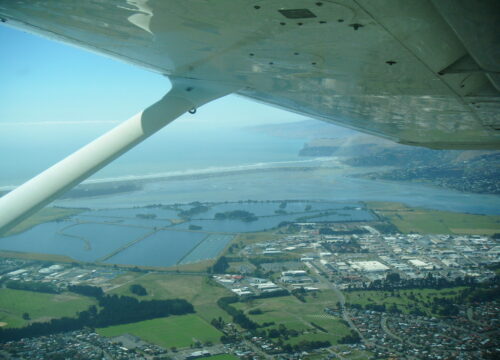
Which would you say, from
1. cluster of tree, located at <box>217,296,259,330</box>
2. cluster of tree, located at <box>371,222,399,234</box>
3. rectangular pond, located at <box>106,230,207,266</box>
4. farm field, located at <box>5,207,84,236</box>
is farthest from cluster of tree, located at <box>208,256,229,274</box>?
farm field, located at <box>5,207,84,236</box>

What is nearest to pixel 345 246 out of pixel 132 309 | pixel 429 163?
pixel 132 309

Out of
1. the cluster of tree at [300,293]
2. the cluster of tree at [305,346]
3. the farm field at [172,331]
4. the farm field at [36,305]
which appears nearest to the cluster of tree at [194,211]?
Answer: the farm field at [36,305]

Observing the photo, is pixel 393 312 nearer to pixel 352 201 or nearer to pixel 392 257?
pixel 392 257

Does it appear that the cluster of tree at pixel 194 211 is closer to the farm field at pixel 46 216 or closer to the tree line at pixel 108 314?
the farm field at pixel 46 216

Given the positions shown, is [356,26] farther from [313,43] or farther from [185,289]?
[185,289]

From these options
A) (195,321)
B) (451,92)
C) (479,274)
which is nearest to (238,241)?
(195,321)

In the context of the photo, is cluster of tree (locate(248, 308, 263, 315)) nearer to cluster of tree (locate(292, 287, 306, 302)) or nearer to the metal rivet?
cluster of tree (locate(292, 287, 306, 302))

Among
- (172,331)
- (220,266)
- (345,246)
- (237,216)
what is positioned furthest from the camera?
(237,216)
